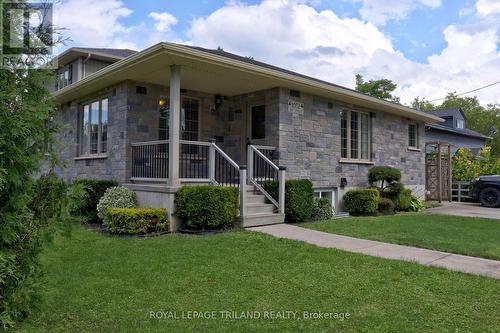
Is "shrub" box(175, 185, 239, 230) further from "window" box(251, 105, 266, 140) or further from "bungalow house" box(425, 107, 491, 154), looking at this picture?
"bungalow house" box(425, 107, 491, 154)

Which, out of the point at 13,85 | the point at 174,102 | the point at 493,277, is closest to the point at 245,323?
the point at 13,85

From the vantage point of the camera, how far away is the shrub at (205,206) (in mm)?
7293

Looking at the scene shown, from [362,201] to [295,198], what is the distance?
2775mm

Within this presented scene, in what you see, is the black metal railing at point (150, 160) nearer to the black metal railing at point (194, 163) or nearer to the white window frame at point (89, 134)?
the black metal railing at point (194, 163)

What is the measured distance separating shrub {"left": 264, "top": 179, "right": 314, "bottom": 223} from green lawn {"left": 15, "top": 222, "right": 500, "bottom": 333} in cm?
288

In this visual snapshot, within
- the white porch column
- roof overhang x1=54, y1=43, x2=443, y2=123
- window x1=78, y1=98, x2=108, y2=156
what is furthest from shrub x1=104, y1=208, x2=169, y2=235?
window x1=78, y1=98, x2=108, y2=156

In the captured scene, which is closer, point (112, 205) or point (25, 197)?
point (25, 197)

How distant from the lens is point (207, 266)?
16.0ft

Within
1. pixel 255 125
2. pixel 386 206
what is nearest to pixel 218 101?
pixel 255 125

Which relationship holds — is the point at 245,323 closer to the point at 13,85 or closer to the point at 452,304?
the point at 452,304

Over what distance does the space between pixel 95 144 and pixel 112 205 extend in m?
3.33

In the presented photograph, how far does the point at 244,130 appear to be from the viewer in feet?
35.1

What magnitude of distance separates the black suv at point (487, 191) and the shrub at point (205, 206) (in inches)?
413

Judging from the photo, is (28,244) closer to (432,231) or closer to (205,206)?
(205,206)
